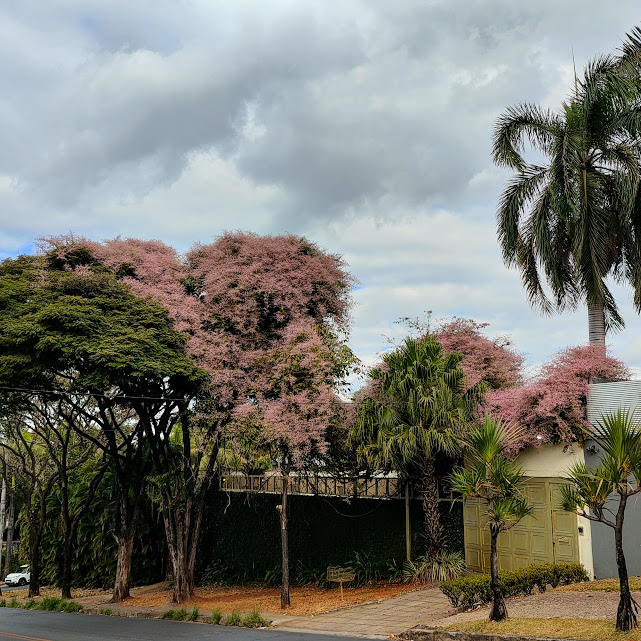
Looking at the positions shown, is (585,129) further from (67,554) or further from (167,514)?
(67,554)

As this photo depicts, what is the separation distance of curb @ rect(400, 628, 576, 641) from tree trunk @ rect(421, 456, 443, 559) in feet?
17.8

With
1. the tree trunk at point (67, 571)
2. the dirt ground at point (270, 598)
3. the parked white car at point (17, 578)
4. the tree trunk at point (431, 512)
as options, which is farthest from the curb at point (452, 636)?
the parked white car at point (17, 578)

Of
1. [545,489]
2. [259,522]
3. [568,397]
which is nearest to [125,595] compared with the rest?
[259,522]

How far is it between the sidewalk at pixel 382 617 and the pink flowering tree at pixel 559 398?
4.20 metres

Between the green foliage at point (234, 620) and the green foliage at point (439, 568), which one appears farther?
the green foliage at point (439, 568)

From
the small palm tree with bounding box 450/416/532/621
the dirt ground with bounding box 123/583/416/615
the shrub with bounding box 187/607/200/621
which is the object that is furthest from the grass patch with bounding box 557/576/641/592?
the shrub with bounding box 187/607/200/621

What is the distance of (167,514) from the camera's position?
2128cm

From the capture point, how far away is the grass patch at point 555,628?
33.0 feet

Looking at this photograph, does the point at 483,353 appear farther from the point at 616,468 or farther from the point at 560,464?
the point at 616,468

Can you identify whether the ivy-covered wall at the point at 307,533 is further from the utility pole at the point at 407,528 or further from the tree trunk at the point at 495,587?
the tree trunk at the point at 495,587

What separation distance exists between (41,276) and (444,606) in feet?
45.7

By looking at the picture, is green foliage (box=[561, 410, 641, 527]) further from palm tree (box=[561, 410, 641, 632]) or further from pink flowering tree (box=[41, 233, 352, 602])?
pink flowering tree (box=[41, 233, 352, 602])

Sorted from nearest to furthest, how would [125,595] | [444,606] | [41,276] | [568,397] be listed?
[444,606] → [568,397] → [41,276] → [125,595]

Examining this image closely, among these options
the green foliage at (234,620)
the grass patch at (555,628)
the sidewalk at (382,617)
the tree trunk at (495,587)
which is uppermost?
the tree trunk at (495,587)
